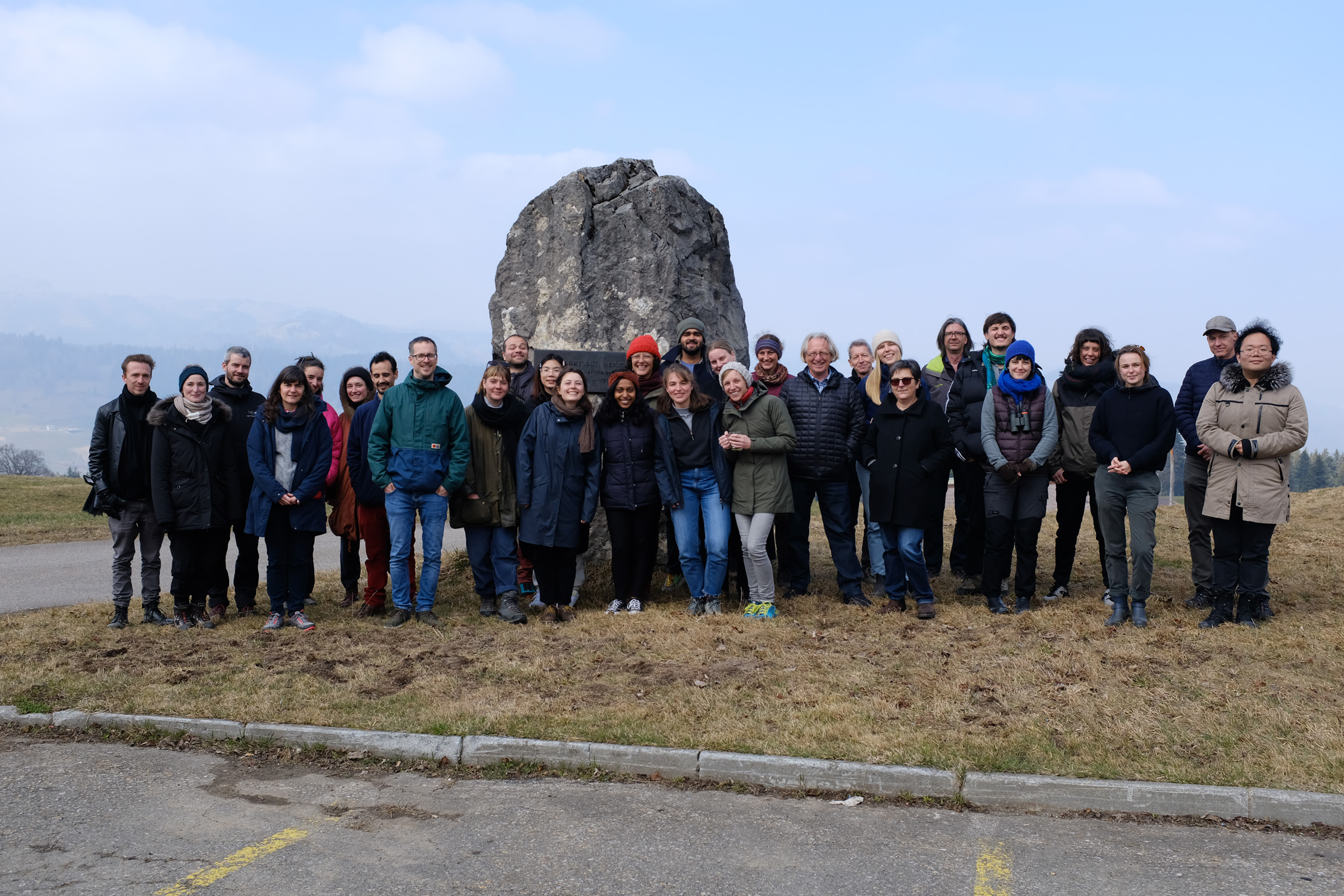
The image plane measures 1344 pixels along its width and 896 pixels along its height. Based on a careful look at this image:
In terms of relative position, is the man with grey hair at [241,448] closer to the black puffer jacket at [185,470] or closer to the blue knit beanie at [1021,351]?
the black puffer jacket at [185,470]

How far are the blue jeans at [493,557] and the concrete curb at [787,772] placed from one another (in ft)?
8.94

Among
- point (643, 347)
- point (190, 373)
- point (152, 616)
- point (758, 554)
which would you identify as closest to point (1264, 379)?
point (758, 554)

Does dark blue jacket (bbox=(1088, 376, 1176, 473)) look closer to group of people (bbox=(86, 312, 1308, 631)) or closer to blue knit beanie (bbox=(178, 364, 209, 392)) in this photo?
group of people (bbox=(86, 312, 1308, 631))

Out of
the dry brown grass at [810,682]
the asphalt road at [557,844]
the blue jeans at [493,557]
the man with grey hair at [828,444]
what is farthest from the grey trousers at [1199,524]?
the blue jeans at [493,557]

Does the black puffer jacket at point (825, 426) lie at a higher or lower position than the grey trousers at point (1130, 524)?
higher

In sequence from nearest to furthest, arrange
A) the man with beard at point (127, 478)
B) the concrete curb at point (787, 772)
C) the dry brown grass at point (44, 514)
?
the concrete curb at point (787, 772), the man with beard at point (127, 478), the dry brown grass at point (44, 514)

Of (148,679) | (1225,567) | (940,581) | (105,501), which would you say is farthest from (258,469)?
(1225,567)

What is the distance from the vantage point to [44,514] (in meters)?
18.0

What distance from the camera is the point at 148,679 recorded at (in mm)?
5852

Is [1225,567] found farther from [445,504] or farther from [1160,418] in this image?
[445,504]

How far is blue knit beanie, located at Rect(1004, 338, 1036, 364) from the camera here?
7305 millimetres

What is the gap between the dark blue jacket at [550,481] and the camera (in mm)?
7414

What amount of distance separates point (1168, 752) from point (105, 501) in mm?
7184

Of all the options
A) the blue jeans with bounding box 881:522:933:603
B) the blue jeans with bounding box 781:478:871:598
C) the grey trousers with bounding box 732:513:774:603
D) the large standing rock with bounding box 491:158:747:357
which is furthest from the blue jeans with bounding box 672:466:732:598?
the large standing rock with bounding box 491:158:747:357
